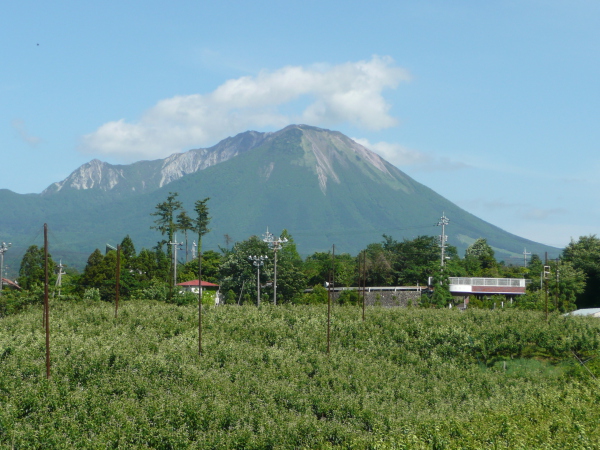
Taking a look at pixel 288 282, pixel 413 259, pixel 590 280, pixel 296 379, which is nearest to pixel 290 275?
pixel 288 282

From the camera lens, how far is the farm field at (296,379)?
31.0m

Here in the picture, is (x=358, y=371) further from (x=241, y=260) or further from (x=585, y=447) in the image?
(x=241, y=260)

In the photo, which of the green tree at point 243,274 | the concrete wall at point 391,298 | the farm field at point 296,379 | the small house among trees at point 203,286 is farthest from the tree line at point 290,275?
the farm field at point 296,379

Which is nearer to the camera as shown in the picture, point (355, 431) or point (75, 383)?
point (355, 431)

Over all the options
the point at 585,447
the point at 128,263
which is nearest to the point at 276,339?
the point at 585,447

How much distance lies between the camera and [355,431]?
33.3 metres

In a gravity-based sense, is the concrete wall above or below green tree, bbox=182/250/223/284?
below

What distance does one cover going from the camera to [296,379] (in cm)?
4119

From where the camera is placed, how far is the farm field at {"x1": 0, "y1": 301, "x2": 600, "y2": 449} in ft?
102

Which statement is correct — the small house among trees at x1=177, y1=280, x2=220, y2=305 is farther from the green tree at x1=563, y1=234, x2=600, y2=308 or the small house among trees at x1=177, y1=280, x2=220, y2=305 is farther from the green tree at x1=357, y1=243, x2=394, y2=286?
the green tree at x1=563, y1=234, x2=600, y2=308

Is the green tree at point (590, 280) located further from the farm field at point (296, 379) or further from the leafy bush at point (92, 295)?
the leafy bush at point (92, 295)

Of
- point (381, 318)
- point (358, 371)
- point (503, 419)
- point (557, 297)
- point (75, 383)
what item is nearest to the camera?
point (503, 419)

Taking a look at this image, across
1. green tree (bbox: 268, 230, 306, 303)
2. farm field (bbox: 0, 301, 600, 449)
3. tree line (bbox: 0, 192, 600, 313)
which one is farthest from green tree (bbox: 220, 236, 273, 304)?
farm field (bbox: 0, 301, 600, 449)

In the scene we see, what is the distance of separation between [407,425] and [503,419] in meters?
4.62
